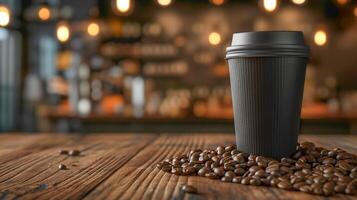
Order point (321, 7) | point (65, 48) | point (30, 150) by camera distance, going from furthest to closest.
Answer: point (65, 48)
point (321, 7)
point (30, 150)

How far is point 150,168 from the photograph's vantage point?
1226mm

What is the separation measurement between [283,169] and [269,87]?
0.79ft

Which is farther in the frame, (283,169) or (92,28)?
(92,28)

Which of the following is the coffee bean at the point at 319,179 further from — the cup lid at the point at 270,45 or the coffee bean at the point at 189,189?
the cup lid at the point at 270,45

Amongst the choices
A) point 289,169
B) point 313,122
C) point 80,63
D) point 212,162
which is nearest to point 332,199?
point 289,169

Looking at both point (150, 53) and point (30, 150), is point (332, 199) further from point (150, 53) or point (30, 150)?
point (150, 53)

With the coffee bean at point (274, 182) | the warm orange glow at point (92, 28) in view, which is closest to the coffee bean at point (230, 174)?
the coffee bean at point (274, 182)

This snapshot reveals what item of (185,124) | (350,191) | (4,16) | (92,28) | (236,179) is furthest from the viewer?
(92,28)

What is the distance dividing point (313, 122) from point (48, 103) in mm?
4208

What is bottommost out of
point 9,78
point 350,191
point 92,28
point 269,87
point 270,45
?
point 350,191

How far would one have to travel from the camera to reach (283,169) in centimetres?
111

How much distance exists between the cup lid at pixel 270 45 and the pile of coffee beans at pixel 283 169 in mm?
267

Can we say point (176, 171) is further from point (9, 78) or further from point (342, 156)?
point (9, 78)

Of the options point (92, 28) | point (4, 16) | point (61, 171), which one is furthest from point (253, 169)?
point (92, 28)
